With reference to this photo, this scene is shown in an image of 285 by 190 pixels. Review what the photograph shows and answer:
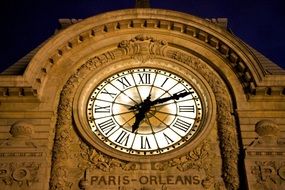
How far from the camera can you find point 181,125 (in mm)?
18000

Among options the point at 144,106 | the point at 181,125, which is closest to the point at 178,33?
the point at 144,106

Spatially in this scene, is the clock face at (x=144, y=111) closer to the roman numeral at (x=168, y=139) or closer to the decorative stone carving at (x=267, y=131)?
the roman numeral at (x=168, y=139)

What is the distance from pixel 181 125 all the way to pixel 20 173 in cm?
450

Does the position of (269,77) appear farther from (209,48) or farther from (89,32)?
(89,32)

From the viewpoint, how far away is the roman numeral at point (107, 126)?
17.8 meters

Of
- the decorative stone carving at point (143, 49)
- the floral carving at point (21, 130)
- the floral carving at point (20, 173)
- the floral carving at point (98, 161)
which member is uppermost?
the decorative stone carving at point (143, 49)

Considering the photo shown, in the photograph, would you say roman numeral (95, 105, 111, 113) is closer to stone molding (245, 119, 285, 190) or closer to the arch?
the arch

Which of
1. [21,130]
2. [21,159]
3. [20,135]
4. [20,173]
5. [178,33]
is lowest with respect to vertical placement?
[20,173]

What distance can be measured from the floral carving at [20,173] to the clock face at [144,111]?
2.10 meters

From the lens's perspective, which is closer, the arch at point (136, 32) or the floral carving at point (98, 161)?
the floral carving at point (98, 161)

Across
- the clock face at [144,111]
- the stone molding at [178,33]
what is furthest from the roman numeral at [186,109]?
the stone molding at [178,33]

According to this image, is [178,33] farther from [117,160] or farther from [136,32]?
[117,160]

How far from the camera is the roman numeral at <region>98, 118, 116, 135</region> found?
1781cm

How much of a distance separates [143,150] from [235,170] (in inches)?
94.8
